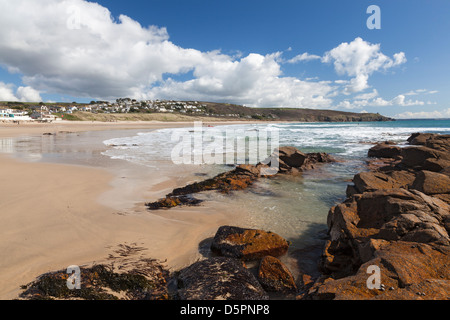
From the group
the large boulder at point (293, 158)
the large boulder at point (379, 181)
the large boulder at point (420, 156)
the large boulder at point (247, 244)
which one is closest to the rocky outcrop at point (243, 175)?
the large boulder at point (293, 158)

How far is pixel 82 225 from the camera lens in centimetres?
550

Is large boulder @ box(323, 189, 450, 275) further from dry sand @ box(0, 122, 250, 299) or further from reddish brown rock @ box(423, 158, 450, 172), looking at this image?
reddish brown rock @ box(423, 158, 450, 172)

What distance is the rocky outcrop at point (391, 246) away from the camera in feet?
8.66

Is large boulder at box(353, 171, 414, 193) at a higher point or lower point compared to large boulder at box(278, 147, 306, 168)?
lower

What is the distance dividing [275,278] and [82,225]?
15.6ft

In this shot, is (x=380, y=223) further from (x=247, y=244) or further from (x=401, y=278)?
(x=247, y=244)

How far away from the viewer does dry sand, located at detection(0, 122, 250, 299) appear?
163 inches

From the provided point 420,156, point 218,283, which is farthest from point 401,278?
point 420,156

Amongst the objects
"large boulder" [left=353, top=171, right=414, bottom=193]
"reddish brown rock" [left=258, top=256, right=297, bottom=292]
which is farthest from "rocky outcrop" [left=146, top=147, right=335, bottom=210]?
"large boulder" [left=353, top=171, right=414, bottom=193]

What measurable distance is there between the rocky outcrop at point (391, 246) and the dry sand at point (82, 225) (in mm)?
2734

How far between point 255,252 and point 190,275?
4.61 ft

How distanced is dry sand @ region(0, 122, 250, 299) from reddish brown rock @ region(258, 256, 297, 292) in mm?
1459

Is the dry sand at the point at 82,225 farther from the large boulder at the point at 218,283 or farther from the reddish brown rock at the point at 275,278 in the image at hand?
the reddish brown rock at the point at 275,278

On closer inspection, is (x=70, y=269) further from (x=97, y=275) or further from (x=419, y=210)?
(x=419, y=210)
